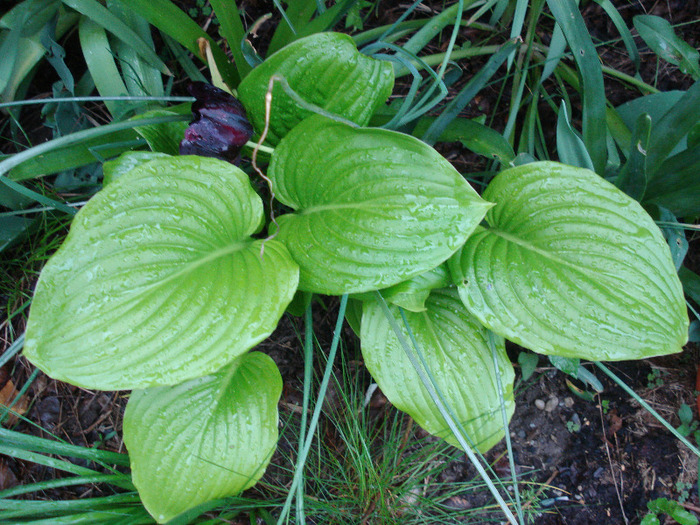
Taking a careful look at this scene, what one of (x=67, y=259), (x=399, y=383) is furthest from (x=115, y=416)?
(x=399, y=383)

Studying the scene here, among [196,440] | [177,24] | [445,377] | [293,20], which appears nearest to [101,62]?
[177,24]

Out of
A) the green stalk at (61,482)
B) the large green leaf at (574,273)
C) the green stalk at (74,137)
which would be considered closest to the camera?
the green stalk at (74,137)

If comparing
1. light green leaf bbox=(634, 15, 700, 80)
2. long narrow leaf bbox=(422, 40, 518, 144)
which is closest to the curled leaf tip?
long narrow leaf bbox=(422, 40, 518, 144)

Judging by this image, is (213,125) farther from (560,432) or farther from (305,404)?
(560,432)

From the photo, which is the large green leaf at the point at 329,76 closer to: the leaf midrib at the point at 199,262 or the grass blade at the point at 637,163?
the leaf midrib at the point at 199,262

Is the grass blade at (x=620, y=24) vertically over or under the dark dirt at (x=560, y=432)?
over

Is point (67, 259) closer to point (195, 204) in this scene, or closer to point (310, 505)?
point (195, 204)

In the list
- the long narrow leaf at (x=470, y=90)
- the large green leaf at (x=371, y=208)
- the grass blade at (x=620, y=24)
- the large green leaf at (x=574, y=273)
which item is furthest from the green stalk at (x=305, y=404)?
the grass blade at (x=620, y=24)

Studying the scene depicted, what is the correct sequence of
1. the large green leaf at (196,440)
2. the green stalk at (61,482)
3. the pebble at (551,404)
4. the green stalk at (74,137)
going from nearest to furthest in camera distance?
the green stalk at (74,137) < the large green leaf at (196,440) < the green stalk at (61,482) < the pebble at (551,404)
